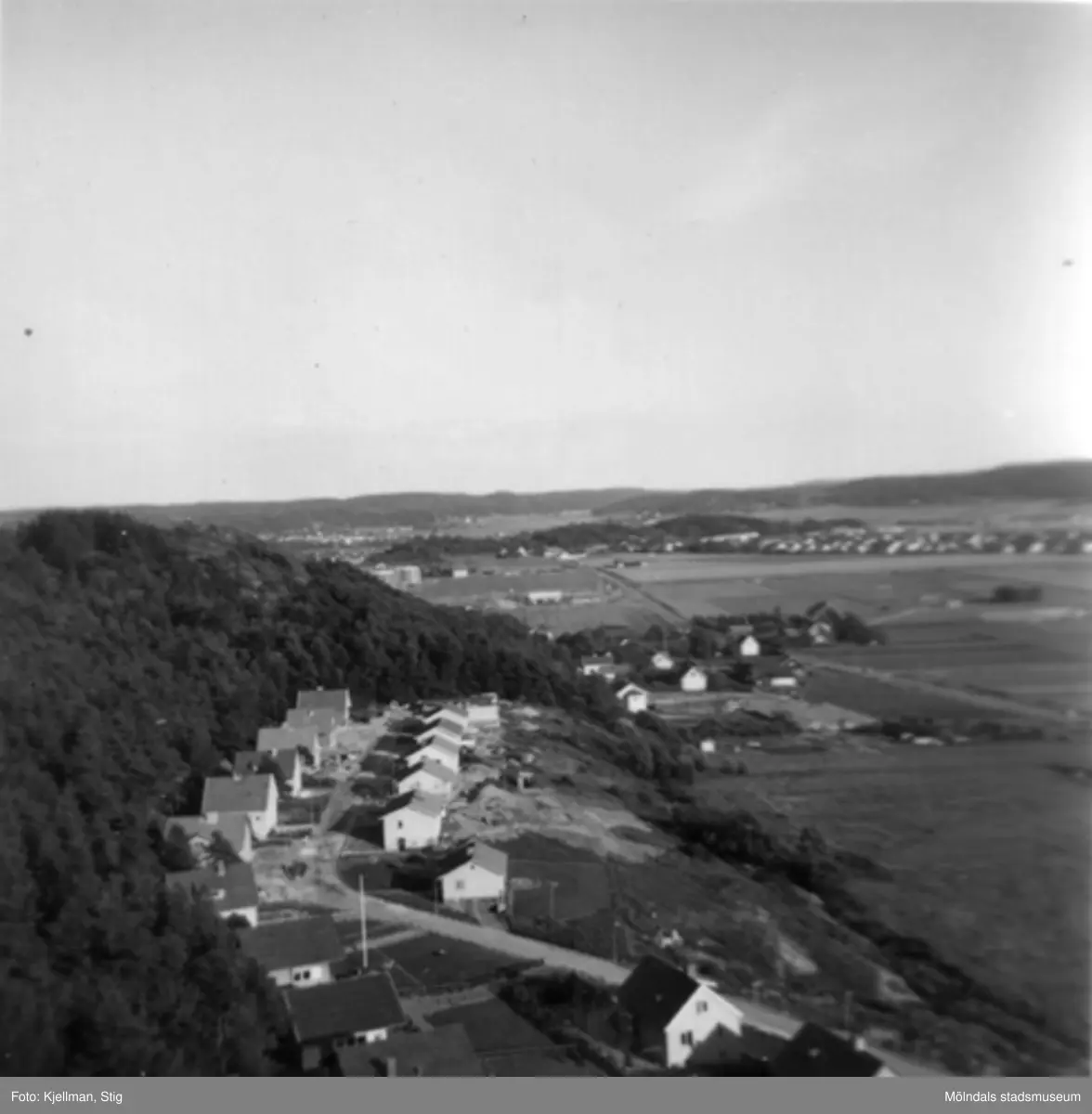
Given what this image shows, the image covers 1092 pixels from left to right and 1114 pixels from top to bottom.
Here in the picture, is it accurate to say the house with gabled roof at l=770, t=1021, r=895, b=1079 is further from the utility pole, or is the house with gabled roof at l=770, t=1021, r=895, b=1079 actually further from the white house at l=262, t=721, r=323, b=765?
the white house at l=262, t=721, r=323, b=765

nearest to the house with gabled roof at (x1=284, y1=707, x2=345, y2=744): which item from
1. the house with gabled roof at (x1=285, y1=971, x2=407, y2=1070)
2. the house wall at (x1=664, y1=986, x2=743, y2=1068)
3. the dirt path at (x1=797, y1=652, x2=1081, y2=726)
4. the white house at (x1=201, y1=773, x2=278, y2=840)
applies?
the white house at (x1=201, y1=773, x2=278, y2=840)

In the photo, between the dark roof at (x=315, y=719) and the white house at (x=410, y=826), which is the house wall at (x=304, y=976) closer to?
the white house at (x=410, y=826)

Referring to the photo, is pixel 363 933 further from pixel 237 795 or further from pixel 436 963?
pixel 237 795

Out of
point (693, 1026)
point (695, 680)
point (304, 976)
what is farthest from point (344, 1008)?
point (695, 680)

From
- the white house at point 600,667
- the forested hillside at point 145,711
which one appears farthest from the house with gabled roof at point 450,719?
the white house at point 600,667

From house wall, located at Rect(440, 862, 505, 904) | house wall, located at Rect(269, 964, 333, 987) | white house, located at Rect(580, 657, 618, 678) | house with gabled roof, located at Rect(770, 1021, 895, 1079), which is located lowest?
house with gabled roof, located at Rect(770, 1021, 895, 1079)

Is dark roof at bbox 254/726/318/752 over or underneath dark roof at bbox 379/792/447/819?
over
